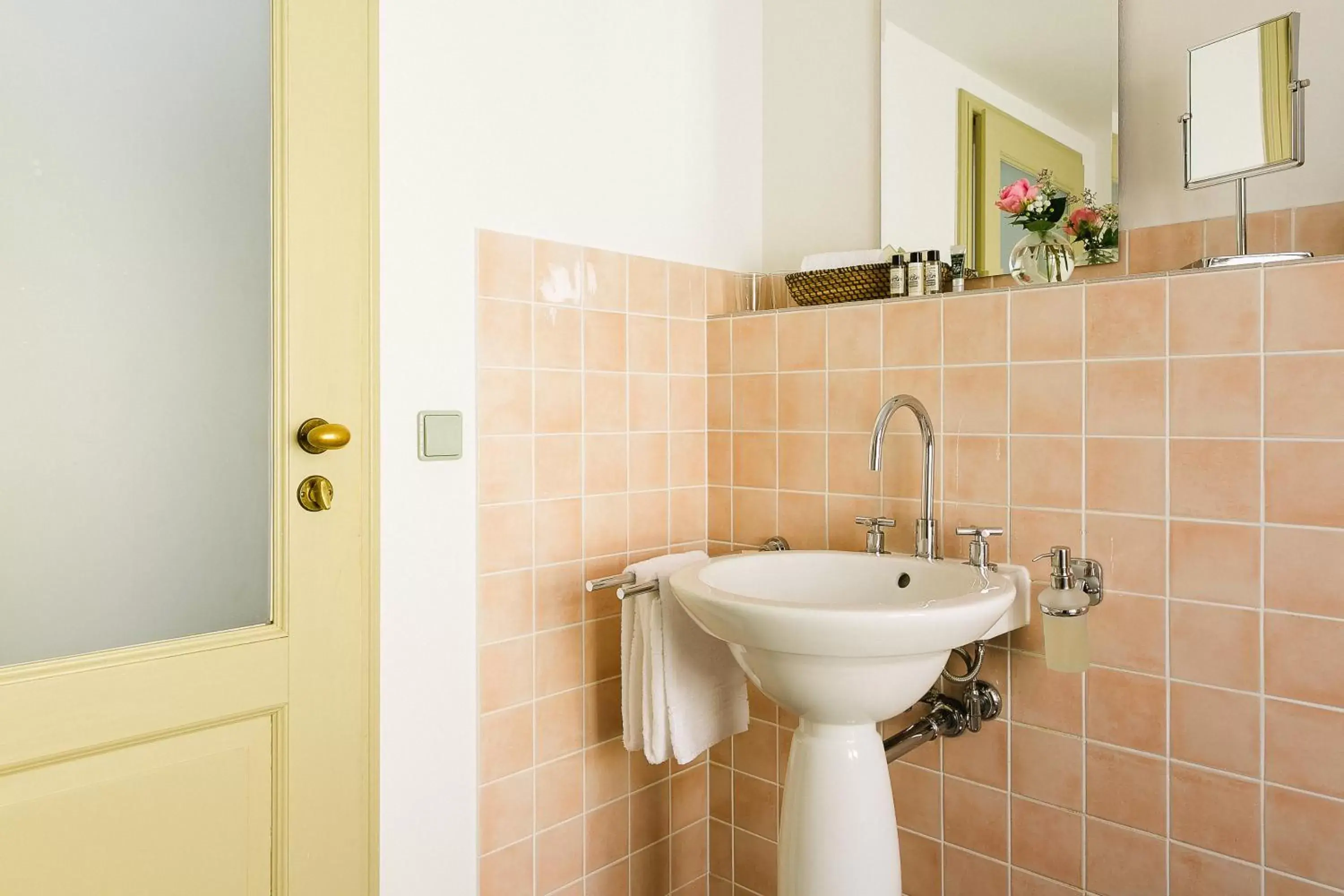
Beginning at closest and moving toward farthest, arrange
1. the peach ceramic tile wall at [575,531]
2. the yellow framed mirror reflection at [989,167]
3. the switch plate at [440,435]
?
the switch plate at [440,435] → the peach ceramic tile wall at [575,531] → the yellow framed mirror reflection at [989,167]

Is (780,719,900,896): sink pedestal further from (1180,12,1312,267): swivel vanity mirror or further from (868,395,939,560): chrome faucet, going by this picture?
(1180,12,1312,267): swivel vanity mirror

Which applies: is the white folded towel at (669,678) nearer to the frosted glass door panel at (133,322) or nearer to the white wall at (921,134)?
the frosted glass door panel at (133,322)

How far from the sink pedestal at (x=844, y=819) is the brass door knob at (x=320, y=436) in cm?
82

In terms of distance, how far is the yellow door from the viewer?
3.32 feet

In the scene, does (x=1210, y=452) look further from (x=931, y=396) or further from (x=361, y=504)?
(x=361, y=504)

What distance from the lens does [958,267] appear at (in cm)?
164

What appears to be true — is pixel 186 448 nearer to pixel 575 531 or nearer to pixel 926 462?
pixel 575 531

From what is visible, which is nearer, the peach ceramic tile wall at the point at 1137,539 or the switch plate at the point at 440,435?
the peach ceramic tile wall at the point at 1137,539

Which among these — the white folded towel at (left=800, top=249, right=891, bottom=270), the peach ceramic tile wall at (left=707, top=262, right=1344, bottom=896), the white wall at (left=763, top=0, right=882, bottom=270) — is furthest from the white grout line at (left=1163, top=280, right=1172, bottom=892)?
the white wall at (left=763, top=0, right=882, bottom=270)

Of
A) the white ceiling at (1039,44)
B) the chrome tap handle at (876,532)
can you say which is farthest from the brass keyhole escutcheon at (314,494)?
the white ceiling at (1039,44)

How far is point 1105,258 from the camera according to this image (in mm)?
1494

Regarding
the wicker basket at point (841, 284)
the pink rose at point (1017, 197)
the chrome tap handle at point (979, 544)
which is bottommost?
the chrome tap handle at point (979, 544)

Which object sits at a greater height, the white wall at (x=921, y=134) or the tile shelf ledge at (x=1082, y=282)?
the white wall at (x=921, y=134)

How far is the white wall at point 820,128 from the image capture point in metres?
1.87
